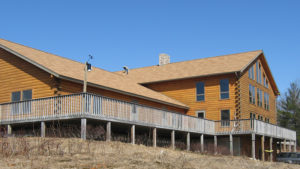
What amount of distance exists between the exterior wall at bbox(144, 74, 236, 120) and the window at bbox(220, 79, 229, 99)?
0.83 feet

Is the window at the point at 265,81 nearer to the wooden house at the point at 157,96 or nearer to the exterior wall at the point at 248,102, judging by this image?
Answer: the wooden house at the point at 157,96

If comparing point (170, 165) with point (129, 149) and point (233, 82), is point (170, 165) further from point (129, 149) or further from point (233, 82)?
point (233, 82)

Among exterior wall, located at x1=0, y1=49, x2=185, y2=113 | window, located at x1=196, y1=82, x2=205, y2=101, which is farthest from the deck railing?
window, located at x1=196, y1=82, x2=205, y2=101

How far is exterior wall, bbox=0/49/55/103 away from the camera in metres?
24.3

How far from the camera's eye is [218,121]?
33.0m

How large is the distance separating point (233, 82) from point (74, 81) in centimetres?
1562

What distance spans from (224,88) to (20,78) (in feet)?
56.2

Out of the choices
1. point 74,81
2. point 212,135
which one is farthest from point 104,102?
point 212,135

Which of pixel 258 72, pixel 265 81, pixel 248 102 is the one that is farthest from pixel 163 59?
pixel 248 102

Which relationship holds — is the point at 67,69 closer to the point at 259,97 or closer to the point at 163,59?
the point at 163,59

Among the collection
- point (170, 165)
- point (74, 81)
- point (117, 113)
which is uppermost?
point (74, 81)

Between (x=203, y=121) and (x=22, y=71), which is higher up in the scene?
(x=22, y=71)

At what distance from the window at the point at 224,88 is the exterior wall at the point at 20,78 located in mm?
16270

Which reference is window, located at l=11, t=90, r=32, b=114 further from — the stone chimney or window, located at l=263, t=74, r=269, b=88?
window, located at l=263, t=74, r=269, b=88
